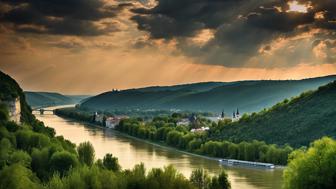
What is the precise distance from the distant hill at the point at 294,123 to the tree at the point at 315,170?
89.9ft

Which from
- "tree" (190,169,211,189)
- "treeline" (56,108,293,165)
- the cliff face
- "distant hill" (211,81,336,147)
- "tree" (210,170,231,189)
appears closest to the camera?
"tree" (210,170,231,189)

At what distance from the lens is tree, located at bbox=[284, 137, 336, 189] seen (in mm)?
21688

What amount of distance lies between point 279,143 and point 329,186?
103ft

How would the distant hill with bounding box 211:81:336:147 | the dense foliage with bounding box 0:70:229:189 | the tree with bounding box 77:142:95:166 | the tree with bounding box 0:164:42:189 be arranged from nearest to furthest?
1. the tree with bounding box 0:164:42:189
2. the dense foliage with bounding box 0:70:229:189
3. the tree with bounding box 77:142:95:166
4. the distant hill with bounding box 211:81:336:147

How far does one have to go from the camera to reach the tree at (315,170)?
2169 cm

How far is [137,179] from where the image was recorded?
19594 millimetres

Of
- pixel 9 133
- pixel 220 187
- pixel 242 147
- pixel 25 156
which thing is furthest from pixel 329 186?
pixel 242 147

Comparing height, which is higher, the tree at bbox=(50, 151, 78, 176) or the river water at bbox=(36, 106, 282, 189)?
the tree at bbox=(50, 151, 78, 176)

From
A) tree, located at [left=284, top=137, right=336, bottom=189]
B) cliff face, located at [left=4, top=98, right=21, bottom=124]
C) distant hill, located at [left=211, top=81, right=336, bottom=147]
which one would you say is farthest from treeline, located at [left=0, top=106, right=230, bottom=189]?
distant hill, located at [left=211, top=81, right=336, bottom=147]

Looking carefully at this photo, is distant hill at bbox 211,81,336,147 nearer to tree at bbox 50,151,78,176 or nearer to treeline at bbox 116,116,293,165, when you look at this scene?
treeline at bbox 116,116,293,165

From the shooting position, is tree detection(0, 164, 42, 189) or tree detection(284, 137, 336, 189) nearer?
tree detection(0, 164, 42, 189)

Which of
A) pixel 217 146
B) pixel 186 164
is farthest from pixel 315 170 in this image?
pixel 217 146

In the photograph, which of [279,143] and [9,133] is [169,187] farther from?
[279,143]

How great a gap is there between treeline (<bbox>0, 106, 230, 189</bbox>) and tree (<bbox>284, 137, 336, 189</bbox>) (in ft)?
14.6
